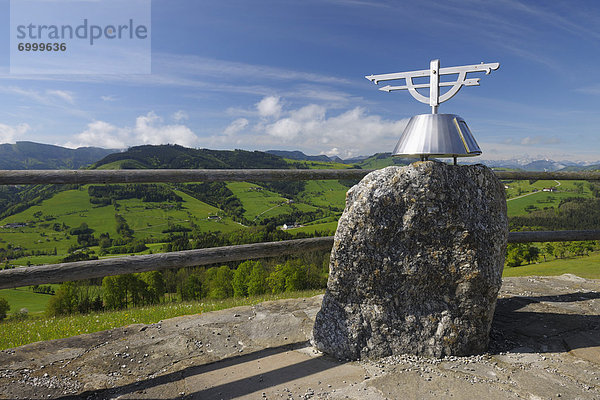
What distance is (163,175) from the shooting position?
4305mm

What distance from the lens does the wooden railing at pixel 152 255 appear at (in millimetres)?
3732

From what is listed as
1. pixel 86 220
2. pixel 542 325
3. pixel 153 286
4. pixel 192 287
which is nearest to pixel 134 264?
pixel 542 325

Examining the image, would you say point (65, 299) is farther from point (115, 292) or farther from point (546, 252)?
point (546, 252)

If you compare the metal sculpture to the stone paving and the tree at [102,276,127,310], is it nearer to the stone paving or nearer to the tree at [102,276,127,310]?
the stone paving

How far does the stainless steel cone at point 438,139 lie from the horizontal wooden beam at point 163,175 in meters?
1.52

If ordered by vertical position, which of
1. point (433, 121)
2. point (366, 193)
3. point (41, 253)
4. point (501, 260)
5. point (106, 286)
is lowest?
point (41, 253)

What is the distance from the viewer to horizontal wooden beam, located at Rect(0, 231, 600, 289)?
369 centimetres

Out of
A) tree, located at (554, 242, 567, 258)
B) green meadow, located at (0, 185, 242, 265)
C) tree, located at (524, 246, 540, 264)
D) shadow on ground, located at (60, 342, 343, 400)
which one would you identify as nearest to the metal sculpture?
shadow on ground, located at (60, 342, 343, 400)

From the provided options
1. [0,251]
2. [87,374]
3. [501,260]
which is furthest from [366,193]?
[0,251]

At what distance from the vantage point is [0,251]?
82.6 meters

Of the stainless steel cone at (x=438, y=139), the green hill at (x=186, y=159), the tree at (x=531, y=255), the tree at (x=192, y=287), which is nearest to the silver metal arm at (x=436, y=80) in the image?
the stainless steel cone at (x=438, y=139)

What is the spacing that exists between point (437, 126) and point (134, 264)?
12.6ft

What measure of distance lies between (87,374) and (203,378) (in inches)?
46.8

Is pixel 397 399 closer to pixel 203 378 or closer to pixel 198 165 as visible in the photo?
pixel 203 378
